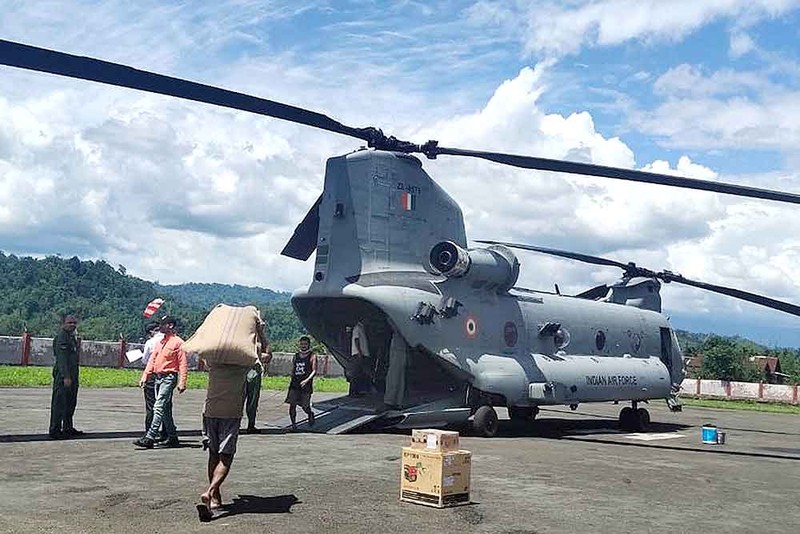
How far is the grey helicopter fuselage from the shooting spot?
15.4 meters

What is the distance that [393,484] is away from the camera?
952 centimetres

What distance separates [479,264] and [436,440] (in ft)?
27.1

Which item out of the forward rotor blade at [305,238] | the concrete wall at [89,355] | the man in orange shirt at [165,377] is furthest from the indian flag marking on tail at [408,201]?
the concrete wall at [89,355]

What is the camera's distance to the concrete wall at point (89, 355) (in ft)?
113

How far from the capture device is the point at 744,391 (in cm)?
4400

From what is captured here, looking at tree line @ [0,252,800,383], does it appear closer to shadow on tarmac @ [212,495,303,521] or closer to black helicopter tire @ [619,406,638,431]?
black helicopter tire @ [619,406,638,431]

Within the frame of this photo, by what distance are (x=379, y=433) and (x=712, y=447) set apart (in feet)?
22.6

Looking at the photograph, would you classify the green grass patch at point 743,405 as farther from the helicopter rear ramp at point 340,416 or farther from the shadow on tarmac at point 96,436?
the shadow on tarmac at point 96,436

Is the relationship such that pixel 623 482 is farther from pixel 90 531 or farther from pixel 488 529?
pixel 90 531

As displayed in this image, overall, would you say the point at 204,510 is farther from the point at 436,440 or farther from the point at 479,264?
the point at 479,264

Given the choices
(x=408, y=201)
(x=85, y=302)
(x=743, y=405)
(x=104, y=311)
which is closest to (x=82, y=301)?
(x=85, y=302)

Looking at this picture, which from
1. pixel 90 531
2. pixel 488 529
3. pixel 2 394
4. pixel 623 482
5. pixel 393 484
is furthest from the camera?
pixel 2 394

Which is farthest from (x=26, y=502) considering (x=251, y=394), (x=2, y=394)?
(x=2, y=394)

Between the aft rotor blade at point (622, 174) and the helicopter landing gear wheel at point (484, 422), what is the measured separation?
15.4 ft
